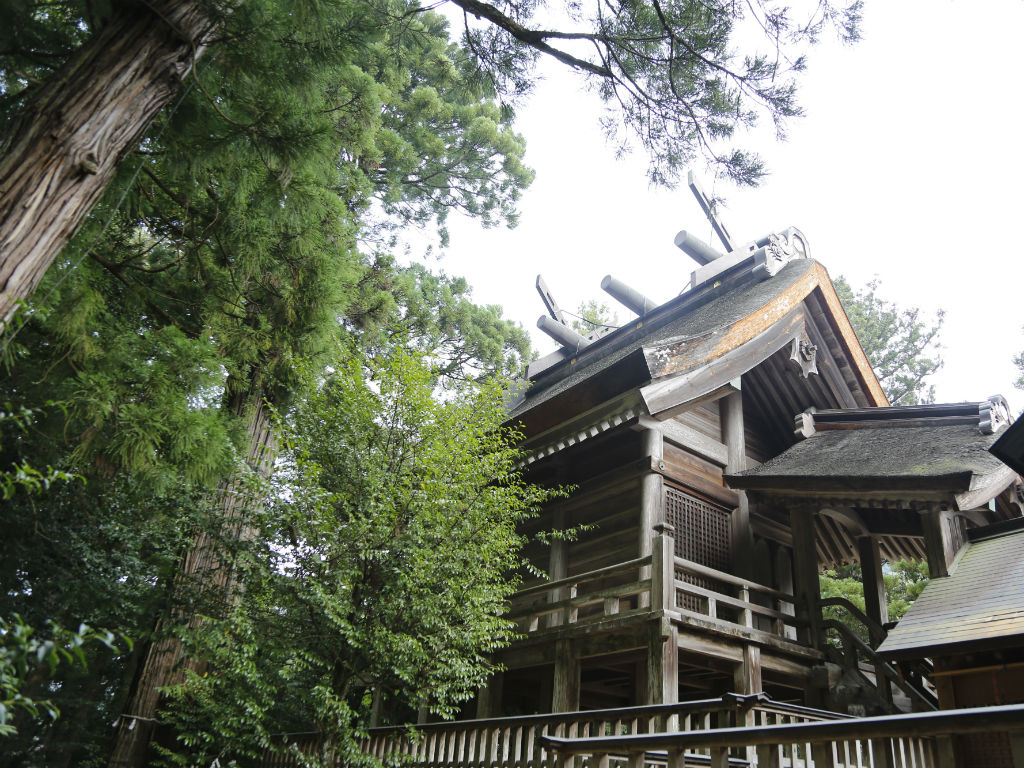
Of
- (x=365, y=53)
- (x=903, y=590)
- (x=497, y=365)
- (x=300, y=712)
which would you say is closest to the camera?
(x=365, y=53)

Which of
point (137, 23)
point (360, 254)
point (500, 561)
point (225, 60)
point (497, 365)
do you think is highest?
point (497, 365)

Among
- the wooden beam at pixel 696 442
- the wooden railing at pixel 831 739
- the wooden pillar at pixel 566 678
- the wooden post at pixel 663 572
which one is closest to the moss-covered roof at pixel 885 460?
the wooden beam at pixel 696 442

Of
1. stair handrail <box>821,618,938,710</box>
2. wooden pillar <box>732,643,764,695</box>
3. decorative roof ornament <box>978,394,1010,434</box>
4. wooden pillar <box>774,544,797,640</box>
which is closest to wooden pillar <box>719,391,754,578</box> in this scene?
wooden pillar <box>774,544,797,640</box>

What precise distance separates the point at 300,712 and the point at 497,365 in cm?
872

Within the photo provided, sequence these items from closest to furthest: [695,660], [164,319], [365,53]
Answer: [365,53]
[164,319]
[695,660]

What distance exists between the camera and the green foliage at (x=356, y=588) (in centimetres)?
596

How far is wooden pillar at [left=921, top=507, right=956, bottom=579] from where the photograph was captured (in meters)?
7.09

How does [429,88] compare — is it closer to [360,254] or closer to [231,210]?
[360,254]

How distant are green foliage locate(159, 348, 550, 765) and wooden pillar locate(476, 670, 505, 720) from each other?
214 cm

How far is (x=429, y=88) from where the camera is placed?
12867 millimetres

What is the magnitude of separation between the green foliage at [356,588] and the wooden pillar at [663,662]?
1512mm

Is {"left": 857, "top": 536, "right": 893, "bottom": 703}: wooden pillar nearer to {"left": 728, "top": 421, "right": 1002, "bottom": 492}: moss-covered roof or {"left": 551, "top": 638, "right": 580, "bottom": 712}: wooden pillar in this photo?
{"left": 728, "top": 421, "right": 1002, "bottom": 492}: moss-covered roof

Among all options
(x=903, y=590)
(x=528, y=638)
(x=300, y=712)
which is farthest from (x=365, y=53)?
(x=903, y=590)

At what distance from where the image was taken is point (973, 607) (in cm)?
606
